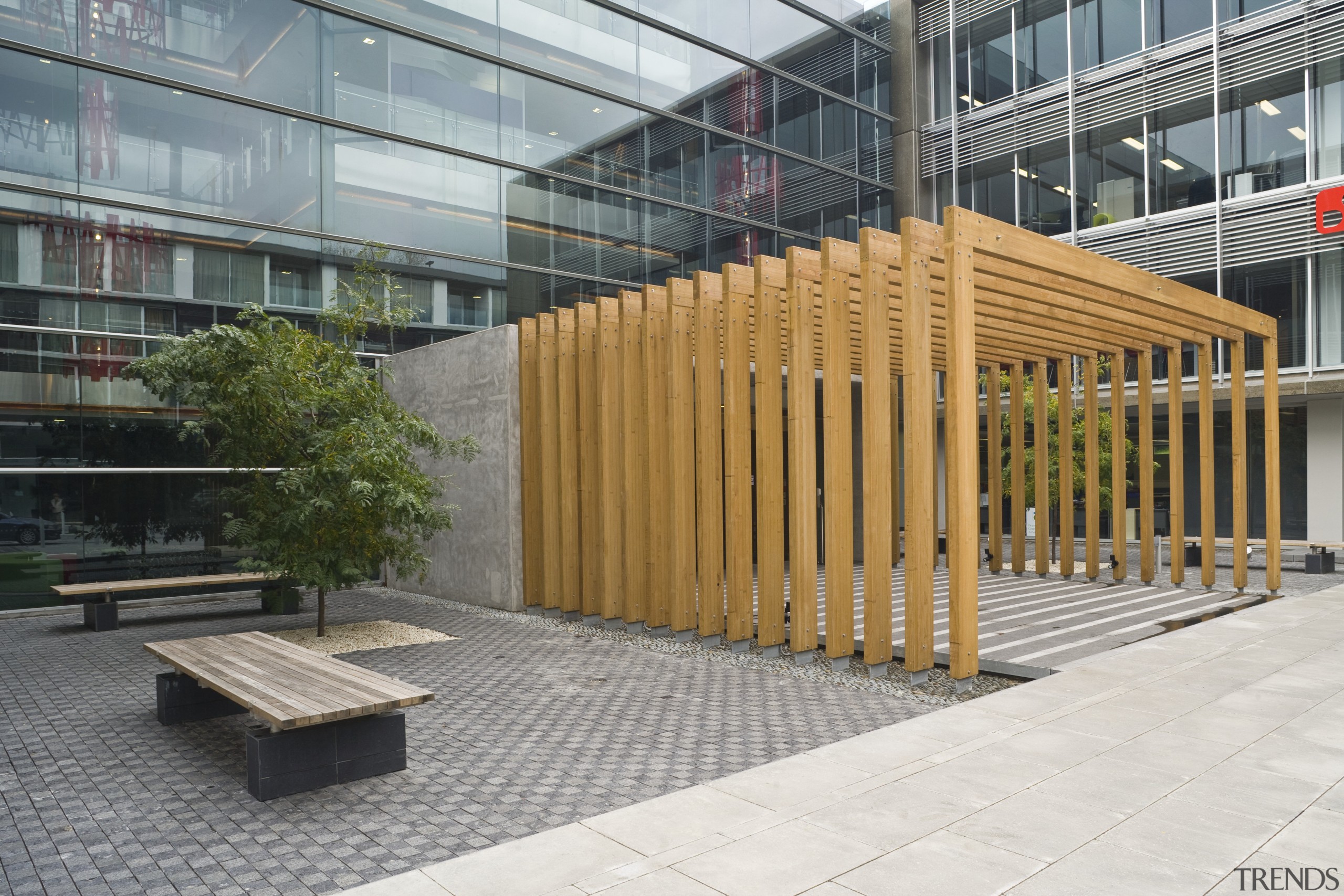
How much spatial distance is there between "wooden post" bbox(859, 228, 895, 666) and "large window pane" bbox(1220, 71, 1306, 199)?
51.9 ft

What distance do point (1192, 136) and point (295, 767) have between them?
72.7 feet

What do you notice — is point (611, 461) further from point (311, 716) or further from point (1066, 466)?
point (1066, 466)

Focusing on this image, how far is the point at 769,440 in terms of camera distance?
29.2 ft

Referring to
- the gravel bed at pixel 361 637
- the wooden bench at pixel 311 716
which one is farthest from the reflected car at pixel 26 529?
the wooden bench at pixel 311 716

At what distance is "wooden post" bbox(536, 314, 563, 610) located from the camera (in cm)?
1191

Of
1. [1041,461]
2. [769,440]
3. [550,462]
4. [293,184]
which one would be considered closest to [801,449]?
[769,440]

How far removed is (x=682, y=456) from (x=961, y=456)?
342 centimetres

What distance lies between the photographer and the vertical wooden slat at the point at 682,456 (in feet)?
32.0

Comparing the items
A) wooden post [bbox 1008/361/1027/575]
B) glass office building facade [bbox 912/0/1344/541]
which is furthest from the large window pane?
wooden post [bbox 1008/361/1027/575]

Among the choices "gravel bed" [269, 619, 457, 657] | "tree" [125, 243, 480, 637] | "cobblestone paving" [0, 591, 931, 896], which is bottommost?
"gravel bed" [269, 619, 457, 657]

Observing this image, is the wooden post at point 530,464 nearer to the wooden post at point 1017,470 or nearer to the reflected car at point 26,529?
the reflected car at point 26,529

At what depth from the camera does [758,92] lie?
20859 mm

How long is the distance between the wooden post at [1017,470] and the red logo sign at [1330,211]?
8022 millimetres

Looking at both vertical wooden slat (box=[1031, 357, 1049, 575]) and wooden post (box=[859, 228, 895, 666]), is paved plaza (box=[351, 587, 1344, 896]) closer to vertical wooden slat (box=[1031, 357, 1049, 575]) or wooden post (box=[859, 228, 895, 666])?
wooden post (box=[859, 228, 895, 666])
